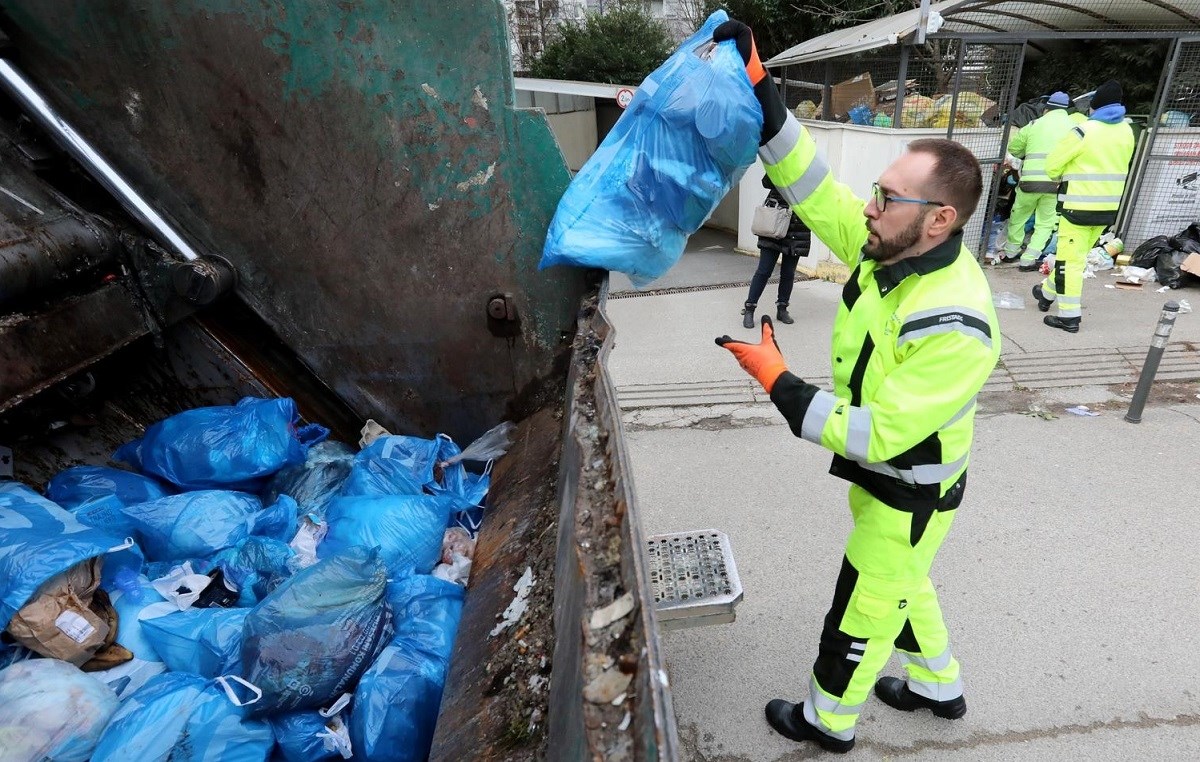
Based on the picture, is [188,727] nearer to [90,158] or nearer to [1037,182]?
[90,158]

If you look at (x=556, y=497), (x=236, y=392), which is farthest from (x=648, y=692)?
(x=236, y=392)

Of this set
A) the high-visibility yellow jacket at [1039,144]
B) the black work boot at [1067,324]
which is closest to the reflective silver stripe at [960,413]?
the black work boot at [1067,324]

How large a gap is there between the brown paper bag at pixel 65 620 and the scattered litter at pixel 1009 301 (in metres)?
6.27

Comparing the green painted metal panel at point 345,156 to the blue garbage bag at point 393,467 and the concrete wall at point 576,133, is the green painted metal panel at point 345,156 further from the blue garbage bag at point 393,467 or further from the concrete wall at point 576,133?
the concrete wall at point 576,133

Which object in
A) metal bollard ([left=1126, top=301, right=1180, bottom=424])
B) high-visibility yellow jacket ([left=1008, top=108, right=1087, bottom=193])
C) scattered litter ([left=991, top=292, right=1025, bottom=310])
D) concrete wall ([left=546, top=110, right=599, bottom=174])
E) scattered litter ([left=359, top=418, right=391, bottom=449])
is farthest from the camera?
concrete wall ([left=546, top=110, right=599, bottom=174])

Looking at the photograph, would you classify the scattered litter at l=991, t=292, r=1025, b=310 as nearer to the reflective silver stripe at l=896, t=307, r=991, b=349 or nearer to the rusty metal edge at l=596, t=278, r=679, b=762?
the reflective silver stripe at l=896, t=307, r=991, b=349

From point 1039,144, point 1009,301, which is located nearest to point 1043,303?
point 1009,301

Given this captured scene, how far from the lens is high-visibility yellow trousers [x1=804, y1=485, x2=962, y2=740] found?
1731mm

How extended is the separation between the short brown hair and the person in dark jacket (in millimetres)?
3585

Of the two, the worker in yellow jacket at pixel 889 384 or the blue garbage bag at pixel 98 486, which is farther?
the blue garbage bag at pixel 98 486

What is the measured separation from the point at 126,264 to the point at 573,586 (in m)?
1.88

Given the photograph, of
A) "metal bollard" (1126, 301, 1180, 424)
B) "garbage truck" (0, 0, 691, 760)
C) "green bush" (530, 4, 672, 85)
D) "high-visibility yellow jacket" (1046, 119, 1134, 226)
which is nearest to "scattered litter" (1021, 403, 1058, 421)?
"metal bollard" (1126, 301, 1180, 424)

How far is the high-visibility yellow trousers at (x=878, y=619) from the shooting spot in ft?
5.68

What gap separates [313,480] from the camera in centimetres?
223
